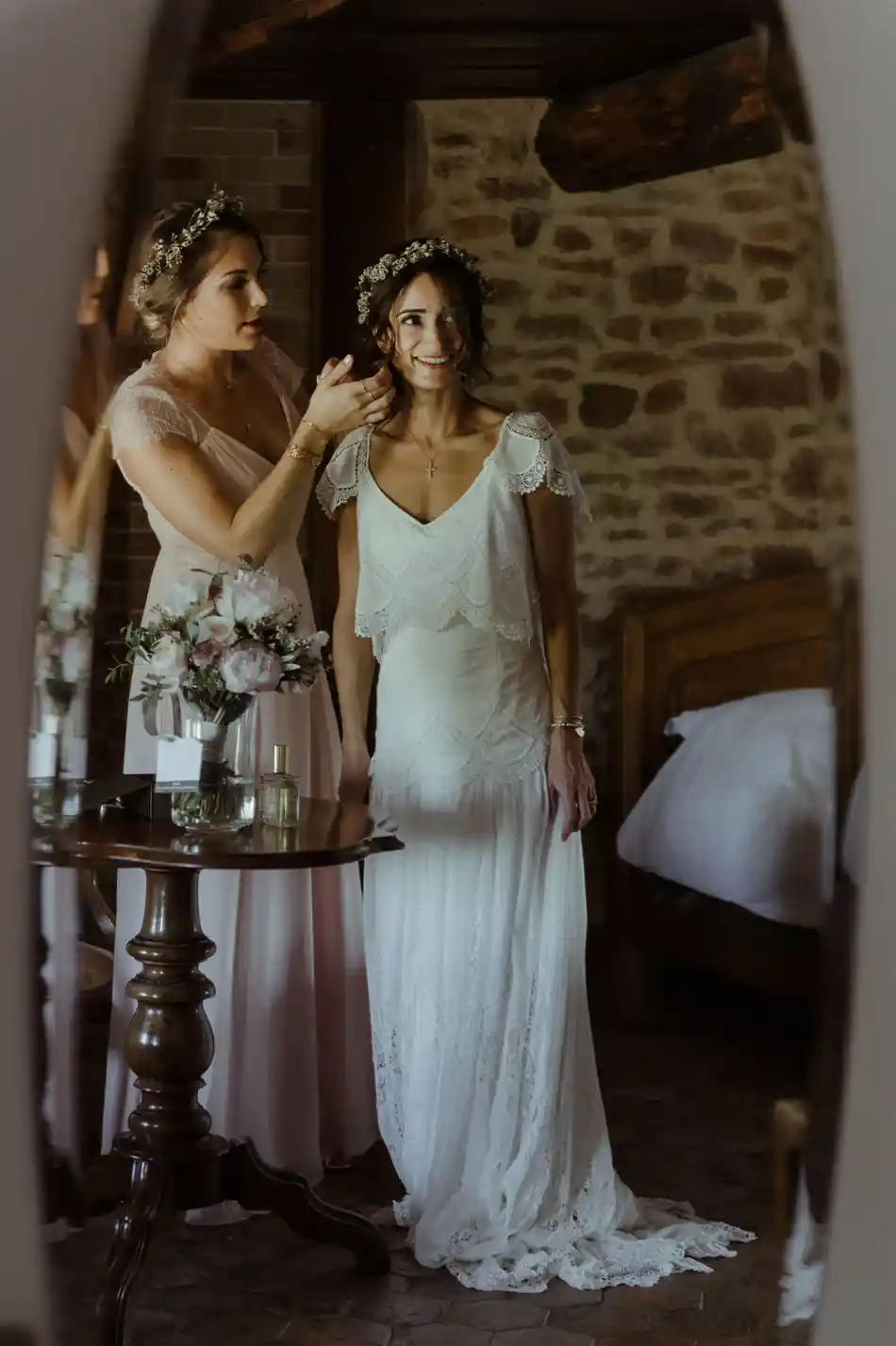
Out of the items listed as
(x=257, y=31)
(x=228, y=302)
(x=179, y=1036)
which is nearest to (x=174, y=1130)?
(x=179, y=1036)

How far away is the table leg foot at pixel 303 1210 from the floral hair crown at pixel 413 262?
647 mm

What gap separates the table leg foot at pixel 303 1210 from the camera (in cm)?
98

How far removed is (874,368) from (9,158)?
2.17 feet

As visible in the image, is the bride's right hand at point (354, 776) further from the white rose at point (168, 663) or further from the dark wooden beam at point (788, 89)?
the dark wooden beam at point (788, 89)

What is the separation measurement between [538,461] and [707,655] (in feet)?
0.63

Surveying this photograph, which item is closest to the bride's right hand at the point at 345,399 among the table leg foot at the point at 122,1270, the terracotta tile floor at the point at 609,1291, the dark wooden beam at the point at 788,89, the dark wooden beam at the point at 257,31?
the dark wooden beam at the point at 257,31

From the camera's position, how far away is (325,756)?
102 cm

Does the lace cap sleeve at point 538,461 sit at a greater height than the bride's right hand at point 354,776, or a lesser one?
greater

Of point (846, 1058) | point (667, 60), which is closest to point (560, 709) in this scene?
point (846, 1058)

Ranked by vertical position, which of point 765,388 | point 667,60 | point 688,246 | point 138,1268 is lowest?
point 138,1268

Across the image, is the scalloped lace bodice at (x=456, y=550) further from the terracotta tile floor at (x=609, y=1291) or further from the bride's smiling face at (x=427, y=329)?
the terracotta tile floor at (x=609, y=1291)

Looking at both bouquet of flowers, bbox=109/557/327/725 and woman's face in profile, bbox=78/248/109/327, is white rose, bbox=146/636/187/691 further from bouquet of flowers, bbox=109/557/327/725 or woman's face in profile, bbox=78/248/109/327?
woman's face in profile, bbox=78/248/109/327

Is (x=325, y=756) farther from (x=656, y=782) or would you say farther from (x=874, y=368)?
(x=874, y=368)

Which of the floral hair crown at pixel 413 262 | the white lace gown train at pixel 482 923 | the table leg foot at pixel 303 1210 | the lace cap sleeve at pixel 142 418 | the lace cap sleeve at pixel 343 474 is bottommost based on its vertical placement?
the table leg foot at pixel 303 1210
